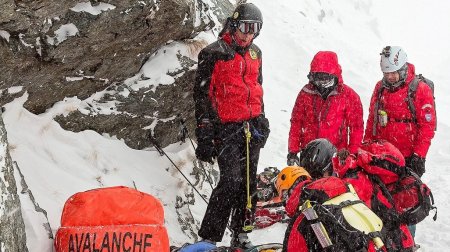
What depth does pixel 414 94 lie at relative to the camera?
596cm

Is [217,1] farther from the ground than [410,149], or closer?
farther from the ground

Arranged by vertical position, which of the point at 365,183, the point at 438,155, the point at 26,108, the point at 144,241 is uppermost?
the point at 365,183

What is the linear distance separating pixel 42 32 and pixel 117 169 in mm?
2058

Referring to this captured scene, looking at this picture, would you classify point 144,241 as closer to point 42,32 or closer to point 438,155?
point 42,32

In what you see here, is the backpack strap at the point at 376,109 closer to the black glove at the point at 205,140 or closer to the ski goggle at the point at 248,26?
the ski goggle at the point at 248,26

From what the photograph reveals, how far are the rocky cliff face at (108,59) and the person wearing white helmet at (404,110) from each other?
274 centimetres

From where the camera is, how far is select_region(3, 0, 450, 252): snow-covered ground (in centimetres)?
533

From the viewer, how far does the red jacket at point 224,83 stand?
575 centimetres

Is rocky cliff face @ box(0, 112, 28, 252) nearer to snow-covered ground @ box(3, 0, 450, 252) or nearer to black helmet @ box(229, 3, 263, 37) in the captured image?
snow-covered ground @ box(3, 0, 450, 252)

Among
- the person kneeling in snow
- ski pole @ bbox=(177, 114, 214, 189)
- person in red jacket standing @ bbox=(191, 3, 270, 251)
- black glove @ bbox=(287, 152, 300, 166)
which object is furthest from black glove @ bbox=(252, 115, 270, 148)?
the person kneeling in snow

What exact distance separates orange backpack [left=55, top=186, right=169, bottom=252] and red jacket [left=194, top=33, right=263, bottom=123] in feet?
6.86

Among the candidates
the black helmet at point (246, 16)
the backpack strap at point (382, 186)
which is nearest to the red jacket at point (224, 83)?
the black helmet at point (246, 16)

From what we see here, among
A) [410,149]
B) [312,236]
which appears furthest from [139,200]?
[410,149]

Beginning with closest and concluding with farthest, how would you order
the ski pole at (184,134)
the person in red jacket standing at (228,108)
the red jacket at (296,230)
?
the red jacket at (296,230), the person in red jacket standing at (228,108), the ski pole at (184,134)
